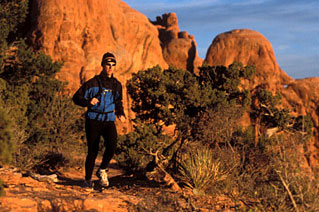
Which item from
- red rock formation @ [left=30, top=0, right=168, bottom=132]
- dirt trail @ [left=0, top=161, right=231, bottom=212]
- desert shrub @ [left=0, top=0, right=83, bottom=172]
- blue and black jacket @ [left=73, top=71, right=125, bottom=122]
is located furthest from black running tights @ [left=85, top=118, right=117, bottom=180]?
red rock formation @ [left=30, top=0, right=168, bottom=132]

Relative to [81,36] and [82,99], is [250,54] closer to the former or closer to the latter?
[81,36]

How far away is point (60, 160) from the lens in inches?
461

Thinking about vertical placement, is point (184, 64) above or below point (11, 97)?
above

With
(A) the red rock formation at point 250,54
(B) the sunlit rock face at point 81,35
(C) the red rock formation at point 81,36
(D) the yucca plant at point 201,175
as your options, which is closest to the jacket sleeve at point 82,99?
(D) the yucca plant at point 201,175

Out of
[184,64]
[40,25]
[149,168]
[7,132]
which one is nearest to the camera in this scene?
[7,132]

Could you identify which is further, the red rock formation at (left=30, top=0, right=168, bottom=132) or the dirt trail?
the red rock formation at (left=30, top=0, right=168, bottom=132)

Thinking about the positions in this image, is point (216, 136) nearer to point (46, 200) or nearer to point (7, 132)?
point (46, 200)

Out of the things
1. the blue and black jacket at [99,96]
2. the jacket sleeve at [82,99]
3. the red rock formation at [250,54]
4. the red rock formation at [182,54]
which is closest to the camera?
the jacket sleeve at [82,99]

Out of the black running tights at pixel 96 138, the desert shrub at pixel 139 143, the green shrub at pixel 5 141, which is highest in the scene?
the green shrub at pixel 5 141

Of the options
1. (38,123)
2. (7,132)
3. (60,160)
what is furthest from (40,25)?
(7,132)

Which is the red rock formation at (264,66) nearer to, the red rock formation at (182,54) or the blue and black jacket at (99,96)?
the red rock formation at (182,54)


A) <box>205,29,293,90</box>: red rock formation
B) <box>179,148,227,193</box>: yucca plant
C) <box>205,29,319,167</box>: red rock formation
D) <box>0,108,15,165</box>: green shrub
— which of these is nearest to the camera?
<box>0,108,15,165</box>: green shrub

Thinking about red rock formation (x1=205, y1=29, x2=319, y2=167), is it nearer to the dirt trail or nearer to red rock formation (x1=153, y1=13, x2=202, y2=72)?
red rock formation (x1=153, y1=13, x2=202, y2=72)

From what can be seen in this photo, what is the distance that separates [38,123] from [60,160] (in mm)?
5077
